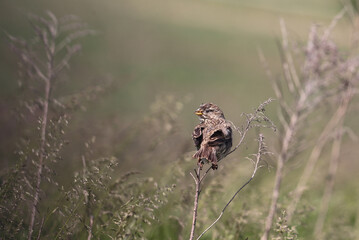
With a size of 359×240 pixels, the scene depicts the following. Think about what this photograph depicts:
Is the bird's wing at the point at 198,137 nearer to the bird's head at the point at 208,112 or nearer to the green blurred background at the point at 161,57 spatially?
the bird's head at the point at 208,112

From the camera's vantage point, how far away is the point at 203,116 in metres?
3.10

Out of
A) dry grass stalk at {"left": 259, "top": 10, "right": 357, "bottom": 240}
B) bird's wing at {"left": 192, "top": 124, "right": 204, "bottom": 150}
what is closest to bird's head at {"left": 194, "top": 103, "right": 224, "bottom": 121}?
bird's wing at {"left": 192, "top": 124, "right": 204, "bottom": 150}

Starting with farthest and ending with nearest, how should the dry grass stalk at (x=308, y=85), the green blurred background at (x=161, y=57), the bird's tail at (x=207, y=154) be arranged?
the green blurred background at (x=161, y=57), the dry grass stalk at (x=308, y=85), the bird's tail at (x=207, y=154)

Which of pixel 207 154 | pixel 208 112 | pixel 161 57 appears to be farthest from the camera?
pixel 161 57

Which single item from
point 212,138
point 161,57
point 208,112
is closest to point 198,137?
point 212,138

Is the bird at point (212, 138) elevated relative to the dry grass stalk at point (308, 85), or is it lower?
lower

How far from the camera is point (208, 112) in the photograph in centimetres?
308

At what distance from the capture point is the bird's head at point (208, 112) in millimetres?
3021

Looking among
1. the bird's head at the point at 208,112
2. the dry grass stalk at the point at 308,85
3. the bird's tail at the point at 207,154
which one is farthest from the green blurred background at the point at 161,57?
the bird's tail at the point at 207,154

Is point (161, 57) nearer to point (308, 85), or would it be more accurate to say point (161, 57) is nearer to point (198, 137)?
point (308, 85)

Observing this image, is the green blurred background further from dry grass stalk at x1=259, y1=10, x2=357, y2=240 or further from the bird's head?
the bird's head

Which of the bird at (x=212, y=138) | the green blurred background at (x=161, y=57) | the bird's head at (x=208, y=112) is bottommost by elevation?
the bird at (x=212, y=138)

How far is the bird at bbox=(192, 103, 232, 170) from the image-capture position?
2578 millimetres

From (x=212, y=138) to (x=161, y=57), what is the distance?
1569 cm
